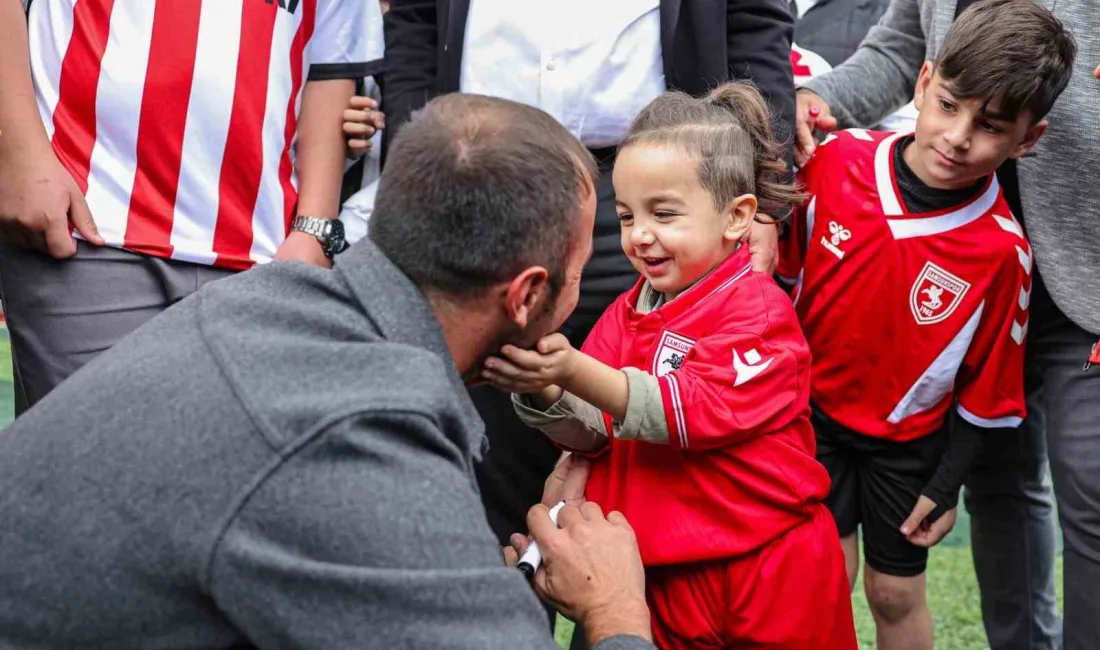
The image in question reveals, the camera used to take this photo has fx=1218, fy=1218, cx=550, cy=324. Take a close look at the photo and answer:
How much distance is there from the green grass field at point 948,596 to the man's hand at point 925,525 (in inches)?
38.4

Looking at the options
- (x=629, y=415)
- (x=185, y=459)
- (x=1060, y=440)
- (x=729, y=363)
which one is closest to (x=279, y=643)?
(x=185, y=459)

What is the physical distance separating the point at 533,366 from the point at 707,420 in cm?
39

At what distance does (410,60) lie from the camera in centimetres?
287

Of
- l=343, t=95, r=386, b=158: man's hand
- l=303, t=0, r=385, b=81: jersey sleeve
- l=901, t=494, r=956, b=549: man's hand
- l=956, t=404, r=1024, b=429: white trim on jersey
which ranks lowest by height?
l=901, t=494, r=956, b=549: man's hand

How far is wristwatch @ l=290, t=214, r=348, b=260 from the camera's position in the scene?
274 cm

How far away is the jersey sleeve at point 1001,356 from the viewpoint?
2678mm

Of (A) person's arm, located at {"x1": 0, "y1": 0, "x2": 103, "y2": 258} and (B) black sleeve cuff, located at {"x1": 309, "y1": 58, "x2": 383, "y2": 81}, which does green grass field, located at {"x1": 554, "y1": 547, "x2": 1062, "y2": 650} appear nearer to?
(B) black sleeve cuff, located at {"x1": 309, "y1": 58, "x2": 383, "y2": 81}

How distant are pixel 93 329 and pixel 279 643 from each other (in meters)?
1.25

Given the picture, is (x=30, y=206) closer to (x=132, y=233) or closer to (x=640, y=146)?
(x=132, y=233)

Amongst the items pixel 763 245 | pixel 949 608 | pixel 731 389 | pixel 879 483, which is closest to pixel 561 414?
pixel 731 389

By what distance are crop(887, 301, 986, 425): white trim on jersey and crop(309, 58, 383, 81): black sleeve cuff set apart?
4.79 feet

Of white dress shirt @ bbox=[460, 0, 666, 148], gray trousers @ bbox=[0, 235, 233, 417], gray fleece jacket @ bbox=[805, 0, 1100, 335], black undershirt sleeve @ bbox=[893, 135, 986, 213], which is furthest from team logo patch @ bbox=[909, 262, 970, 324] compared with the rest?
gray trousers @ bbox=[0, 235, 233, 417]

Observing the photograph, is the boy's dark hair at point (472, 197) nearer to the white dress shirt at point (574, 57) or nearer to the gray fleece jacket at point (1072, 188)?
the white dress shirt at point (574, 57)

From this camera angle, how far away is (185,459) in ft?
4.78
